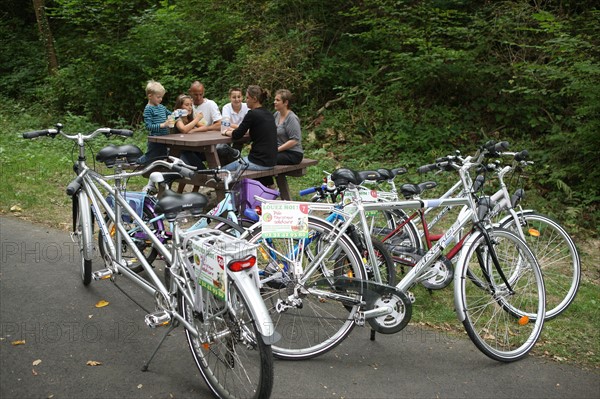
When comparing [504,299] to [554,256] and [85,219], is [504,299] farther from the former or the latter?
[85,219]

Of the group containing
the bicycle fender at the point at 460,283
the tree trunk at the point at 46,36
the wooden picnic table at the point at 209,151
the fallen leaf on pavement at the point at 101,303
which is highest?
the bicycle fender at the point at 460,283

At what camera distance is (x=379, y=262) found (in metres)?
4.23

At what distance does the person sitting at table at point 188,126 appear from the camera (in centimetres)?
721

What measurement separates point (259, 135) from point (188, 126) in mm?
1522

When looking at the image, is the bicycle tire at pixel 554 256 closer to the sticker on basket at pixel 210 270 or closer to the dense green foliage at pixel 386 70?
the dense green foliage at pixel 386 70

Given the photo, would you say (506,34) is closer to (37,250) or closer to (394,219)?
(394,219)

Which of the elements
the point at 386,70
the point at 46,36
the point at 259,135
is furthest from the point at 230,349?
the point at 46,36

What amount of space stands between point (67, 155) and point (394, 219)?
7585mm

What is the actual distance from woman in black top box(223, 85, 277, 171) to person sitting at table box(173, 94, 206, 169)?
0.88 metres

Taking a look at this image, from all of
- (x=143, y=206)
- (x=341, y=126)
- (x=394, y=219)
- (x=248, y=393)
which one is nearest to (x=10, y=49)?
(x=341, y=126)

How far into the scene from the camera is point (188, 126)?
7.56 metres

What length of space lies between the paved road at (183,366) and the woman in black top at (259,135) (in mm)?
2419

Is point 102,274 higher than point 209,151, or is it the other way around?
point 102,274

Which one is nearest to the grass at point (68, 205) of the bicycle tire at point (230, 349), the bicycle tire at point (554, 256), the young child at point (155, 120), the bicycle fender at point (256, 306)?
the bicycle tire at point (554, 256)
